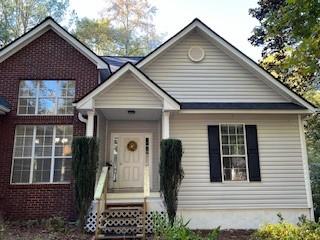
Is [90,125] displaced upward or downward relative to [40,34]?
downward

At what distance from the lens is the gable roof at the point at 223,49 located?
9961mm

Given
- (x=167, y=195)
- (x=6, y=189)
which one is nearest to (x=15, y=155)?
(x=6, y=189)

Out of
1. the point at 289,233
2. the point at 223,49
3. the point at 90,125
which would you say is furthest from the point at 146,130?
the point at 289,233

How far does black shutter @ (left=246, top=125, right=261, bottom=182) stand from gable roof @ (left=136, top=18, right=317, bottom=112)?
169 cm

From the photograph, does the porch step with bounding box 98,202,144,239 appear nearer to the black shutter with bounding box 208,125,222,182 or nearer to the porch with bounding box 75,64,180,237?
the porch with bounding box 75,64,180,237

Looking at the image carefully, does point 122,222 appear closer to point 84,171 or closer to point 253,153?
point 84,171

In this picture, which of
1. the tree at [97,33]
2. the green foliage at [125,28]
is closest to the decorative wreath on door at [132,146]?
the green foliage at [125,28]

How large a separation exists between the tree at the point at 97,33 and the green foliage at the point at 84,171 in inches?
725

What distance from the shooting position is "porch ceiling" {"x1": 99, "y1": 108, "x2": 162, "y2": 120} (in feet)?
29.7

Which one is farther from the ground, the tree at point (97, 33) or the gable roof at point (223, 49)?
the tree at point (97, 33)

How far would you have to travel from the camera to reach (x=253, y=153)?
9.55m

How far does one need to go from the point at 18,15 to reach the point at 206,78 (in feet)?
62.3

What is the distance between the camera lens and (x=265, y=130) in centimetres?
979

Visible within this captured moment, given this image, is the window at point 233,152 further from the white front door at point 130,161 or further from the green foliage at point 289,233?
the white front door at point 130,161
